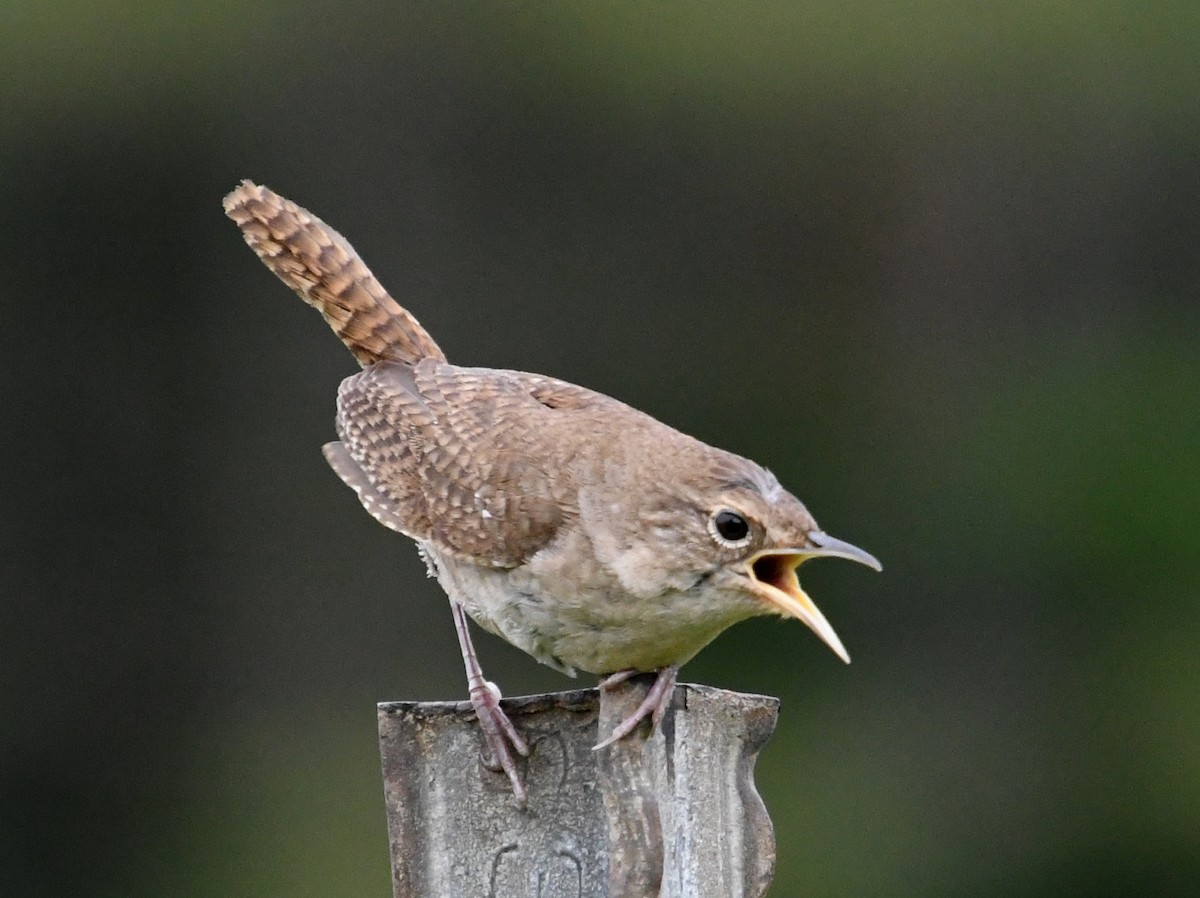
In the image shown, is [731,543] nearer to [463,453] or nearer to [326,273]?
[463,453]

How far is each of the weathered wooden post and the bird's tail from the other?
3.00 ft

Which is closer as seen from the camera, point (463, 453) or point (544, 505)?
point (544, 505)

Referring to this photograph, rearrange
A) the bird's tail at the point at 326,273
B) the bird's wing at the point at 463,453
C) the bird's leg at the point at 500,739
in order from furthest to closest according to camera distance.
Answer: the bird's tail at the point at 326,273
the bird's wing at the point at 463,453
the bird's leg at the point at 500,739

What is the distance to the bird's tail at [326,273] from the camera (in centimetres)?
311

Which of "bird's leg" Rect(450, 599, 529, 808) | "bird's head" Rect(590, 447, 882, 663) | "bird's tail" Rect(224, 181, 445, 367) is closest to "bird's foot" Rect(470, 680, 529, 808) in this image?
"bird's leg" Rect(450, 599, 529, 808)

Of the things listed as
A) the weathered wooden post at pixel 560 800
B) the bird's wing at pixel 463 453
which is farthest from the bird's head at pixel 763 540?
the bird's wing at pixel 463 453

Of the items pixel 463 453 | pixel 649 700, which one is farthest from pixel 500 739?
pixel 463 453

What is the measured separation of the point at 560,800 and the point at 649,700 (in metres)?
0.17

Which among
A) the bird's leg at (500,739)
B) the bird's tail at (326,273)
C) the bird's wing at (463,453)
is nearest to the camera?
the bird's leg at (500,739)

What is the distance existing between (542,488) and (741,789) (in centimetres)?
54

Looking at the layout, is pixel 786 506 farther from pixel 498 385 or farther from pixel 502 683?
pixel 502 683

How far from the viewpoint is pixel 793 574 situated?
2.46 meters

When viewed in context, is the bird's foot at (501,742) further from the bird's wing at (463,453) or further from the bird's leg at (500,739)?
the bird's wing at (463,453)

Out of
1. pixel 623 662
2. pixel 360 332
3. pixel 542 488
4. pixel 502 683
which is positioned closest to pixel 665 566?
pixel 623 662
